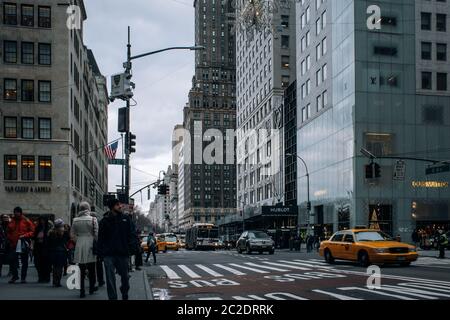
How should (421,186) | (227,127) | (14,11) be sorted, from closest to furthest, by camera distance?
(14,11)
(421,186)
(227,127)

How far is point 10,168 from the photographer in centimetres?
4375

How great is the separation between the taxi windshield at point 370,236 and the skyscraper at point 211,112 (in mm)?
144363

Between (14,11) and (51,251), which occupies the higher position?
(14,11)

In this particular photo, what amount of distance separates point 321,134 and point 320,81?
6.20 metres

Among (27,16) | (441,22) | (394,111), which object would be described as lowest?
(394,111)

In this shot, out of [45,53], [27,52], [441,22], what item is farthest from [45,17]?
[441,22]

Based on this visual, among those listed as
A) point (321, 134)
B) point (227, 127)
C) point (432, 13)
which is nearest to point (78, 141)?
point (321, 134)

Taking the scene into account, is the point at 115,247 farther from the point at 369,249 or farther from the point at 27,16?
the point at 27,16

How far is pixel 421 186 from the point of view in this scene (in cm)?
5278

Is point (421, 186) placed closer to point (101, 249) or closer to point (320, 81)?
point (320, 81)

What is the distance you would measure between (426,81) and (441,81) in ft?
5.53

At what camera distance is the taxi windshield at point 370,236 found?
22781mm

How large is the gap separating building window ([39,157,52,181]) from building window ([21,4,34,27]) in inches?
436

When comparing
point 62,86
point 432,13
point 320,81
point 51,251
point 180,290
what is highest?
point 432,13
